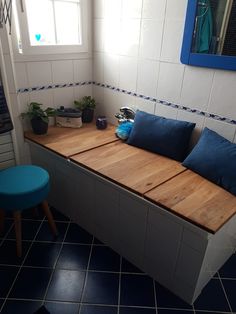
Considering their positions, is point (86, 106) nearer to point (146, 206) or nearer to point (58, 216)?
point (58, 216)

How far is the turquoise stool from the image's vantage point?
161 cm

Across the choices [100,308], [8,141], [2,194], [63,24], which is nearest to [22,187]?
[2,194]

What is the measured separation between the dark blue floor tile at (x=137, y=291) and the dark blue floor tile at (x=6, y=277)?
2.18 feet

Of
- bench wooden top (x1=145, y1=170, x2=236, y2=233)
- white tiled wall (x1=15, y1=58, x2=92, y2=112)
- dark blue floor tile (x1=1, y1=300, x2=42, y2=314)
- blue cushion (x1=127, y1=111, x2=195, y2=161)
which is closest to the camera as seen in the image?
bench wooden top (x1=145, y1=170, x2=236, y2=233)

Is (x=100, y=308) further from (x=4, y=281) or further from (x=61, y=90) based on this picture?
(x=61, y=90)

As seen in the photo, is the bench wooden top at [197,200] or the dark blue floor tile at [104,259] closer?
the bench wooden top at [197,200]

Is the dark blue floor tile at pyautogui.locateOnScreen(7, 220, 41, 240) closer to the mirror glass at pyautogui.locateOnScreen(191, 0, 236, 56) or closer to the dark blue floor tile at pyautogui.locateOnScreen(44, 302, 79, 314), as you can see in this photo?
the dark blue floor tile at pyautogui.locateOnScreen(44, 302, 79, 314)

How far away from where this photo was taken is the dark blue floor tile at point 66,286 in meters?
1.53

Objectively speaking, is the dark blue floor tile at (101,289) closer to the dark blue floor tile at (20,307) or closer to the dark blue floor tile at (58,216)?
the dark blue floor tile at (20,307)

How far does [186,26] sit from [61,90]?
1170mm

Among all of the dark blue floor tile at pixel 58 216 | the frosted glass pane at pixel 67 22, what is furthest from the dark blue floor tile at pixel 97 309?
the frosted glass pane at pixel 67 22

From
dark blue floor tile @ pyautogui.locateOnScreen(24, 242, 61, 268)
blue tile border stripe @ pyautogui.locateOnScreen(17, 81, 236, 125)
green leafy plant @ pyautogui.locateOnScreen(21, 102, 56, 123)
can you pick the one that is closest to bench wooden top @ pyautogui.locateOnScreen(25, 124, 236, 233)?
green leafy plant @ pyautogui.locateOnScreen(21, 102, 56, 123)

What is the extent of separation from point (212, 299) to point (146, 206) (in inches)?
26.4

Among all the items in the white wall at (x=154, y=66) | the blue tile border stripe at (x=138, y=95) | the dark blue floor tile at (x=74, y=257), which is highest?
the white wall at (x=154, y=66)
